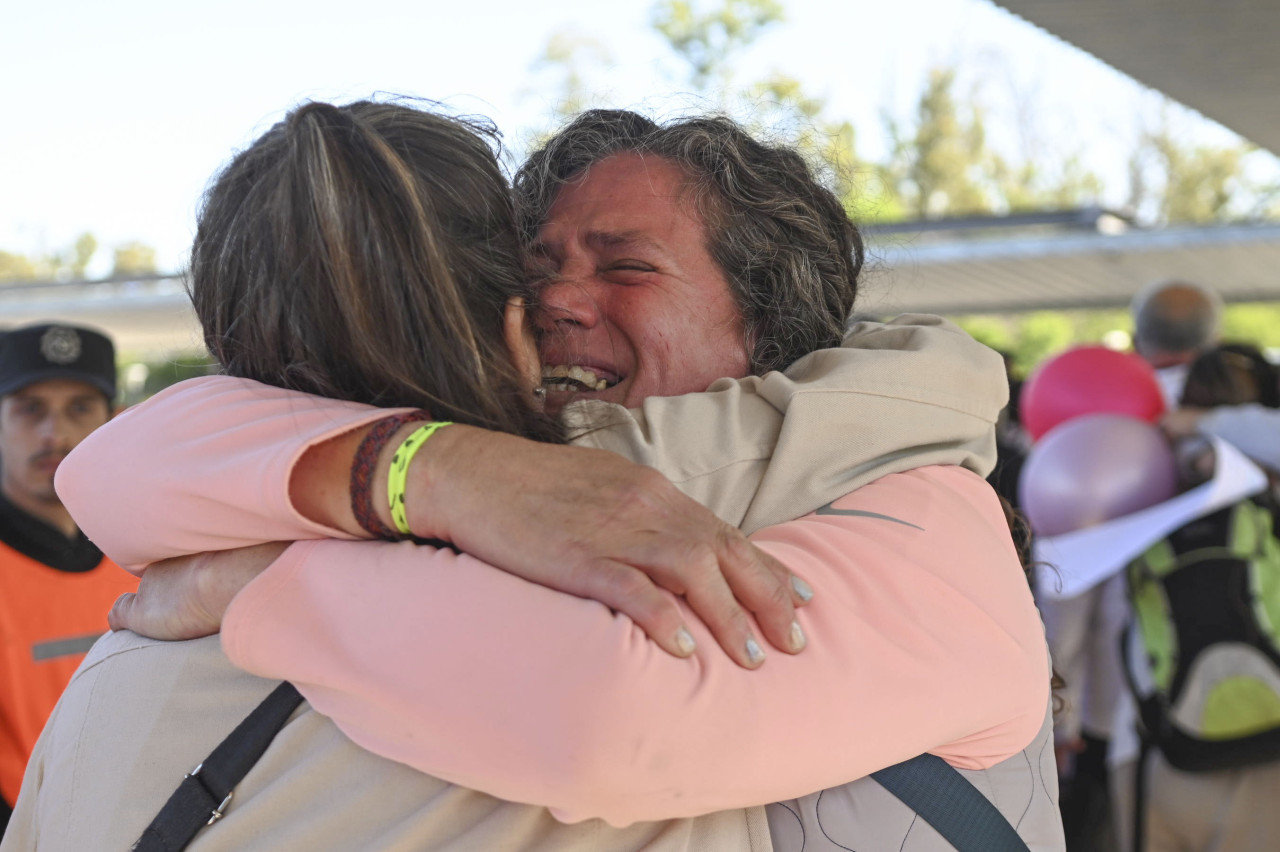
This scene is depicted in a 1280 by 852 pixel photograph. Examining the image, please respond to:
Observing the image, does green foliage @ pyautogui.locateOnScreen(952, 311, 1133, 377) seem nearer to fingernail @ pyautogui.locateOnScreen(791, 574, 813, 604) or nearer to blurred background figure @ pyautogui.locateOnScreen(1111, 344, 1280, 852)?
blurred background figure @ pyautogui.locateOnScreen(1111, 344, 1280, 852)

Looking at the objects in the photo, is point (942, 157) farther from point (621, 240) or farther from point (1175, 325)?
point (621, 240)

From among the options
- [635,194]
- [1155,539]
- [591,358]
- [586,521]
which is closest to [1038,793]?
[586,521]

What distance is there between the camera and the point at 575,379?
1806 mm

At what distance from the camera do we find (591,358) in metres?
1.86

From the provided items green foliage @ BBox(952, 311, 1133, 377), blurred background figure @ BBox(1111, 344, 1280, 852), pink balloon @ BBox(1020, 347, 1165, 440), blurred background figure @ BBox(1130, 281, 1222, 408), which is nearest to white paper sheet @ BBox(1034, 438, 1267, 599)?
blurred background figure @ BBox(1111, 344, 1280, 852)

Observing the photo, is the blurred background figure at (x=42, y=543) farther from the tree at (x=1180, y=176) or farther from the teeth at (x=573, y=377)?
the tree at (x=1180, y=176)

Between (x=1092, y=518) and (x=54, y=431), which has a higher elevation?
(x=54, y=431)

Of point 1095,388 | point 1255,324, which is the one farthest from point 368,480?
point 1255,324

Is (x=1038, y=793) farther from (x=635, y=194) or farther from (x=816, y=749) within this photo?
(x=635, y=194)

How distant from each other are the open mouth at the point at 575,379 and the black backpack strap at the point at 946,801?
71cm

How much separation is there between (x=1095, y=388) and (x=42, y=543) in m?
4.26

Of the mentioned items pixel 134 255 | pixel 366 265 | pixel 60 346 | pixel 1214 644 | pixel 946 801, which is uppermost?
pixel 366 265

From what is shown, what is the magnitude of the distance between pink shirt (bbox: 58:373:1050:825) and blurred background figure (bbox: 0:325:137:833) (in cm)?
211

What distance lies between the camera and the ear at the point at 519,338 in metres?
1.38
